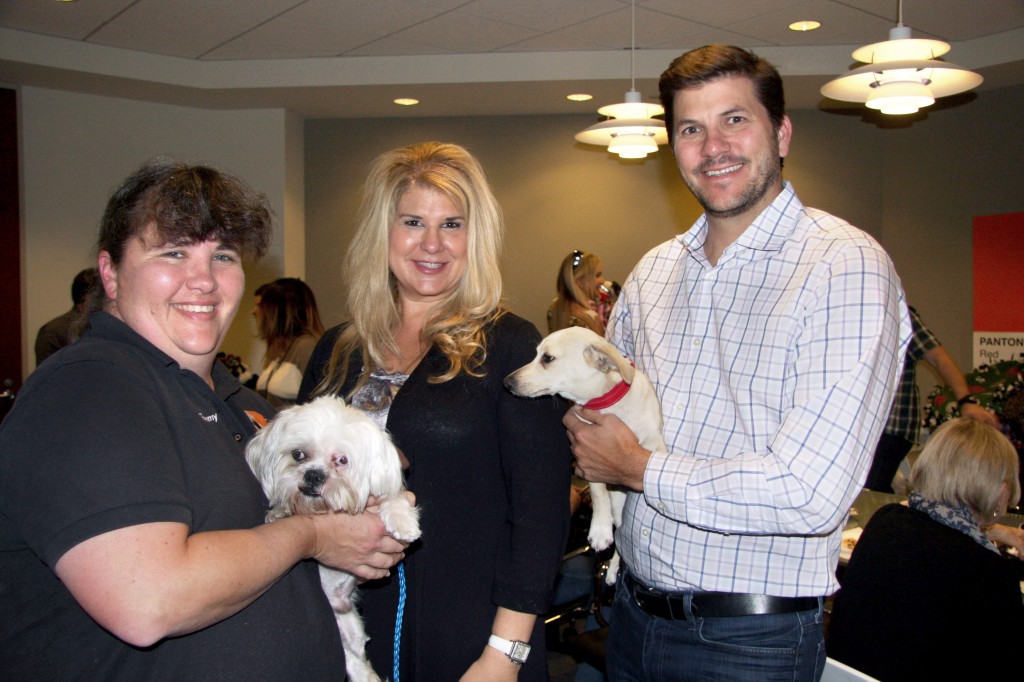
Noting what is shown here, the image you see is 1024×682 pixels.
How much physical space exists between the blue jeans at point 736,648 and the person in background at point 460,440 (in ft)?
0.86

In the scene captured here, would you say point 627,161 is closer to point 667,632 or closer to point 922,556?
point 922,556

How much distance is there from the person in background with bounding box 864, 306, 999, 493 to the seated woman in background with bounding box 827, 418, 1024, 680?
1.88 m

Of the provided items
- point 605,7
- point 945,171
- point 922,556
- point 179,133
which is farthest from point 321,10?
point 945,171

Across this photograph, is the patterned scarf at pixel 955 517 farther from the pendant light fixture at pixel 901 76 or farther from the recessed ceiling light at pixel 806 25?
the recessed ceiling light at pixel 806 25

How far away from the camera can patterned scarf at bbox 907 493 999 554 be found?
2.33m

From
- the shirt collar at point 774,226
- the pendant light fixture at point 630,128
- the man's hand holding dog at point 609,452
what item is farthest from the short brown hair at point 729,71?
the pendant light fixture at point 630,128

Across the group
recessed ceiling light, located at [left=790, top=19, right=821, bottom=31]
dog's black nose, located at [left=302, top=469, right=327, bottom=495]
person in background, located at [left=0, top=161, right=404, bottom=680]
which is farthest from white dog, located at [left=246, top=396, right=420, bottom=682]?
recessed ceiling light, located at [left=790, top=19, right=821, bottom=31]

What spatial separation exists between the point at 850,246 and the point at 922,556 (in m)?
1.21

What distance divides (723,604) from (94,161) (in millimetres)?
7147

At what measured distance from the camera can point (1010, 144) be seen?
6547 mm

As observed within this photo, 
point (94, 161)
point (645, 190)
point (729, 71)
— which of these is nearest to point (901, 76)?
point (729, 71)

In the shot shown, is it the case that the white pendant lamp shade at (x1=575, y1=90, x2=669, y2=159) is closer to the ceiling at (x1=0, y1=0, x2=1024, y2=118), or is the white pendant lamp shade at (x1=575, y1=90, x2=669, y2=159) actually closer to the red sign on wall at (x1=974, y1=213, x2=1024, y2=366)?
the ceiling at (x1=0, y1=0, x2=1024, y2=118)

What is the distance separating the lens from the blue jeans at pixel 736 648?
1.56 meters

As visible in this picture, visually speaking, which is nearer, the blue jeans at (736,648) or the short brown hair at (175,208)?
the short brown hair at (175,208)
